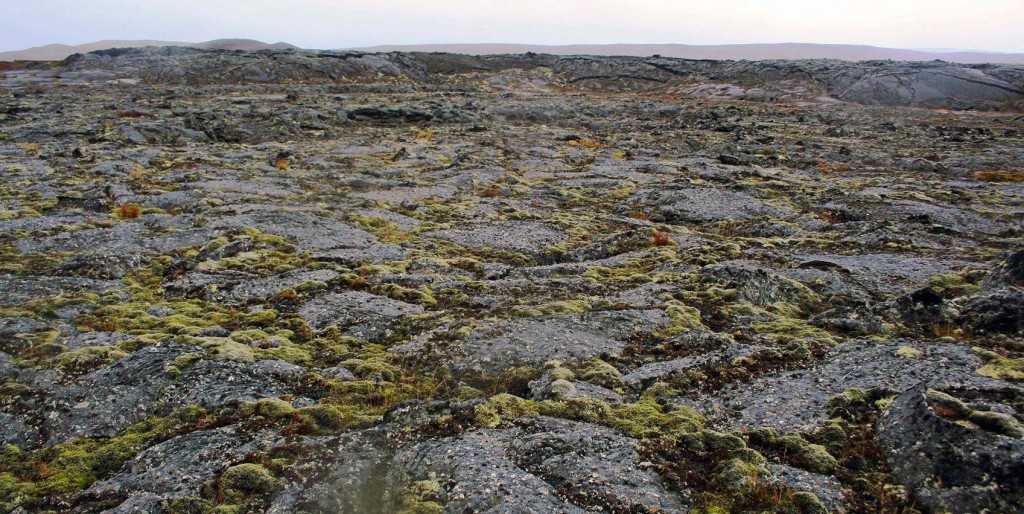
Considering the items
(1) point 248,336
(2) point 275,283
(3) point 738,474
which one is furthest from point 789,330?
(2) point 275,283

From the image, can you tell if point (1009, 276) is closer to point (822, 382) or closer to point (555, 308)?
point (822, 382)

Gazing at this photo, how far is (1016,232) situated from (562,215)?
15319mm

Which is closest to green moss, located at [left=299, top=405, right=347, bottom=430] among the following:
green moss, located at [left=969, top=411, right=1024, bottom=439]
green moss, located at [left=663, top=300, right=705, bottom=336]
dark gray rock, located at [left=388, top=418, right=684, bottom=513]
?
dark gray rock, located at [left=388, top=418, right=684, bottom=513]

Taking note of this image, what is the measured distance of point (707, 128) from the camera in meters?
45.2

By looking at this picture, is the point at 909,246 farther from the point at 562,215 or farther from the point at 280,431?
the point at 280,431

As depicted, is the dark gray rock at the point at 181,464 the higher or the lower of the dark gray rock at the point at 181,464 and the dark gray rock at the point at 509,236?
the lower

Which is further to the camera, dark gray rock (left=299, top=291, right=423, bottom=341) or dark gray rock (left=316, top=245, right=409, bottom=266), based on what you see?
dark gray rock (left=316, top=245, right=409, bottom=266)

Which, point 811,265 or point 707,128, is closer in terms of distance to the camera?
point 811,265

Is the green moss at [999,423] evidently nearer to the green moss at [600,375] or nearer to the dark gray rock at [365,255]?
the green moss at [600,375]

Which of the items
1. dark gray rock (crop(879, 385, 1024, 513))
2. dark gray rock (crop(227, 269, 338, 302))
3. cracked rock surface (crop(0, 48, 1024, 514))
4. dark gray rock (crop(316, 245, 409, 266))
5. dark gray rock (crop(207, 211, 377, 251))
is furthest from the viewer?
dark gray rock (crop(207, 211, 377, 251))

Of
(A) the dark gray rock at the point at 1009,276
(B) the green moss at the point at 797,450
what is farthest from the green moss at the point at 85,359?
(A) the dark gray rock at the point at 1009,276

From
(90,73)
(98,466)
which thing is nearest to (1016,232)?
(98,466)

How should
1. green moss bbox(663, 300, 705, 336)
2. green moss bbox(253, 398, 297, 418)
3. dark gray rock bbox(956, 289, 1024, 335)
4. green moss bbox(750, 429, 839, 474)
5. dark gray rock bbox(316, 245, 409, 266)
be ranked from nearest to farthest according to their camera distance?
green moss bbox(750, 429, 839, 474) → green moss bbox(253, 398, 297, 418) → dark gray rock bbox(956, 289, 1024, 335) → green moss bbox(663, 300, 705, 336) → dark gray rock bbox(316, 245, 409, 266)

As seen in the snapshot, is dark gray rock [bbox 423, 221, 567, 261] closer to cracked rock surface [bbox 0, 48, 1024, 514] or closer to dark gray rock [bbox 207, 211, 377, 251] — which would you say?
cracked rock surface [bbox 0, 48, 1024, 514]
